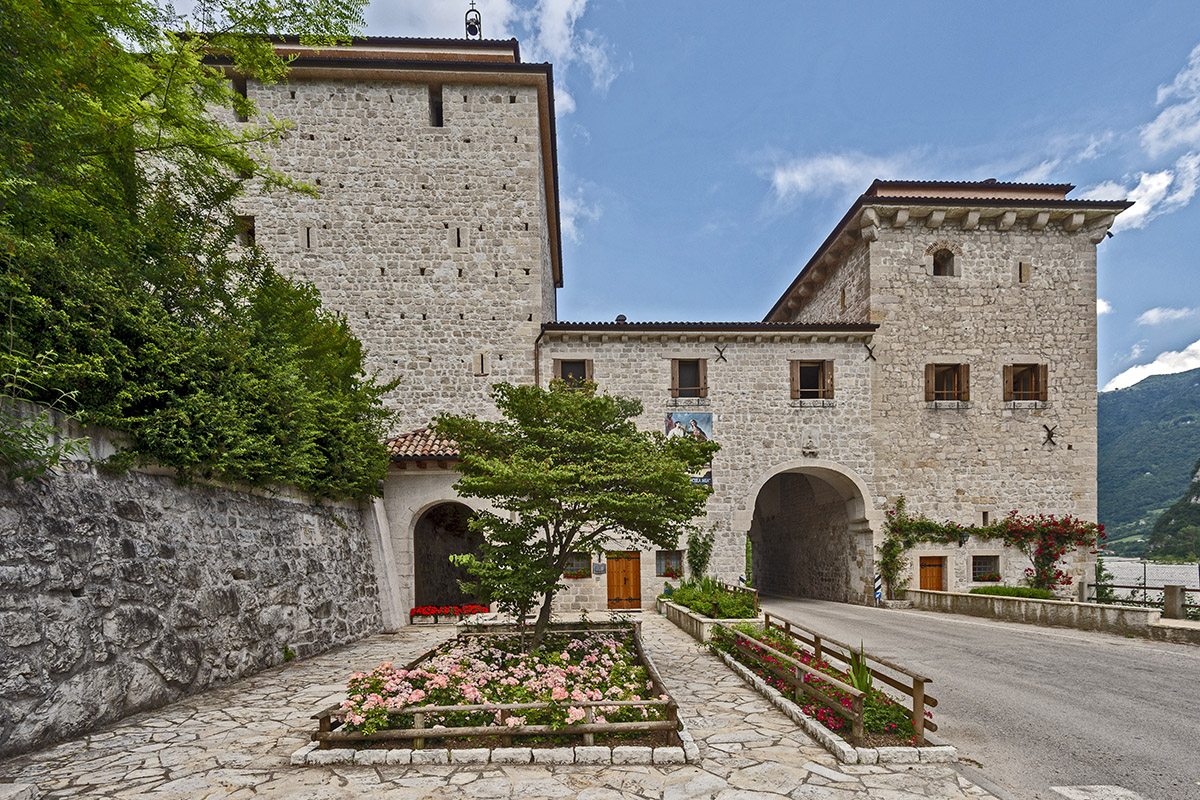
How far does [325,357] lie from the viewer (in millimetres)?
12852

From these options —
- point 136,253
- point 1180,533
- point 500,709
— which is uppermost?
point 136,253

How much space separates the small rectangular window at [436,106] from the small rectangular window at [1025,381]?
21978 mm

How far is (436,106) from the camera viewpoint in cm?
1881

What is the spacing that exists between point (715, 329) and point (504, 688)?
568 inches

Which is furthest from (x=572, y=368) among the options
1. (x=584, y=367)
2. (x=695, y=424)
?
(x=695, y=424)

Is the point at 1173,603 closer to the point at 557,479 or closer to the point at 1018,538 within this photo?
the point at 1018,538

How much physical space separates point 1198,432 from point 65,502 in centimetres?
9810

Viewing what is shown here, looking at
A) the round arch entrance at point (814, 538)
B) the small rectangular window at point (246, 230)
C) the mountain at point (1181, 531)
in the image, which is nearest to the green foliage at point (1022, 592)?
the round arch entrance at point (814, 538)

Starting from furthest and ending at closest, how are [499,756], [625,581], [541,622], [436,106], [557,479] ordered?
[436,106] < [625,581] < [541,622] < [557,479] < [499,756]

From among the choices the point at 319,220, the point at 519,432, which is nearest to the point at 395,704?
the point at 519,432

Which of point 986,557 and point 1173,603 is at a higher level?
point 1173,603

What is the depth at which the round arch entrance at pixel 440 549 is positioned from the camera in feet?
54.4

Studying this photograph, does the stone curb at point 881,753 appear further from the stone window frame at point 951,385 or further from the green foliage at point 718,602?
the stone window frame at point 951,385

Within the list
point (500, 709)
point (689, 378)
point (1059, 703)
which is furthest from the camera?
point (689, 378)
